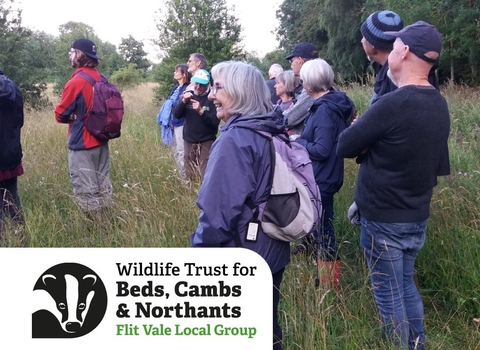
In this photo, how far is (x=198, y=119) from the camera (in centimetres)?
591

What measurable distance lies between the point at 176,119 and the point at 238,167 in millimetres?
4717

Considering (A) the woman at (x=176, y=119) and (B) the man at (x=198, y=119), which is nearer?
(B) the man at (x=198, y=119)

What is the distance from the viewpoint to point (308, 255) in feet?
12.1

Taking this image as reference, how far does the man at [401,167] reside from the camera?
2.42 m

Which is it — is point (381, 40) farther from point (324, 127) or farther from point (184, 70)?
point (184, 70)

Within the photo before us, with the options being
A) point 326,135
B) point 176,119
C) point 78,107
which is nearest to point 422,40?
point 326,135

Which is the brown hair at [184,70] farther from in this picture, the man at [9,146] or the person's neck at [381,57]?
the person's neck at [381,57]

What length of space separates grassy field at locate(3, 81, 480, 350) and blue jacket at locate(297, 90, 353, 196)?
53cm

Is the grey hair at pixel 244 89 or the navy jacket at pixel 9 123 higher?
the grey hair at pixel 244 89

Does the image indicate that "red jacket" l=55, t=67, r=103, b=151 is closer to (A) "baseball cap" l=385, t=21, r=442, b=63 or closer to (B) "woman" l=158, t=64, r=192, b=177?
(B) "woman" l=158, t=64, r=192, b=177

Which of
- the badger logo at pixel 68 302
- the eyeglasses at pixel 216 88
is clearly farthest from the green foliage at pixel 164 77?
the badger logo at pixel 68 302

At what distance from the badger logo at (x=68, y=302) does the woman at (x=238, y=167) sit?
1.59 feet

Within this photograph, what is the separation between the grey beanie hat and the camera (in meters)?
2.94

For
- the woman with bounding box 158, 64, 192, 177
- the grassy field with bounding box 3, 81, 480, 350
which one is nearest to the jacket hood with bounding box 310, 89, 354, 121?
the grassy field with bounding box 3, 81, 480, 350
